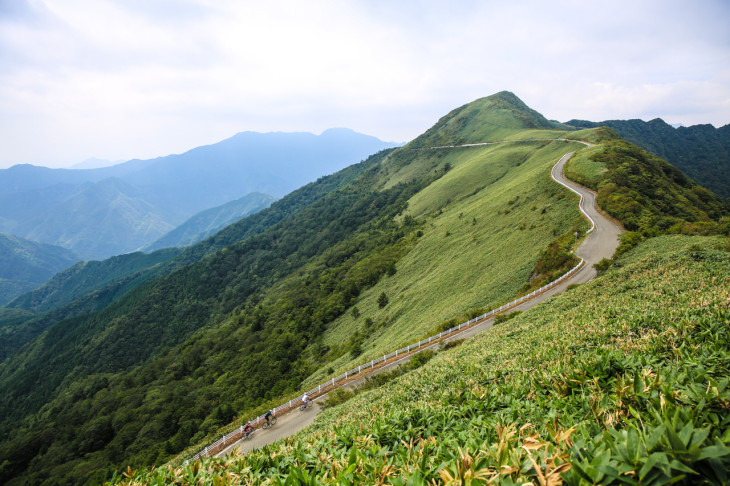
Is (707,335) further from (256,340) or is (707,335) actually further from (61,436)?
(61,436)

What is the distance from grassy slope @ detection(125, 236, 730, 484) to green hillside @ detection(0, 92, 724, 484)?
1719 cm

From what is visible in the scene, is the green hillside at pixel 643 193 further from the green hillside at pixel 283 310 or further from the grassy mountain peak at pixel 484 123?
the grassy mountain peak at pixel 484 123

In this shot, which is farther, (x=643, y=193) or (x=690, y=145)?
(x=690, y=145)

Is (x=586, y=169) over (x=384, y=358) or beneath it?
over

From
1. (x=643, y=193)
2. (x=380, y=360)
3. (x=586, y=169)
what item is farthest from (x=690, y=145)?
(x=380, y=360)

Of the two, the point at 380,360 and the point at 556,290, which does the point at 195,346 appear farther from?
the point at 556,290

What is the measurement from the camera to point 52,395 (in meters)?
76.1

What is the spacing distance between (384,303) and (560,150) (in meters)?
51.1

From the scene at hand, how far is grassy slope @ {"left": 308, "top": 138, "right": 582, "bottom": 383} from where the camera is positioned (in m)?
29.1

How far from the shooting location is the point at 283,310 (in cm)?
5941

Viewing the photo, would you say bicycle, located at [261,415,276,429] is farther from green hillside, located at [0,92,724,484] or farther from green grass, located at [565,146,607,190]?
green grass, located at [565,146,607,190]

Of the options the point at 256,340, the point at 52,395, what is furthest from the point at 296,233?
the point at 52,395

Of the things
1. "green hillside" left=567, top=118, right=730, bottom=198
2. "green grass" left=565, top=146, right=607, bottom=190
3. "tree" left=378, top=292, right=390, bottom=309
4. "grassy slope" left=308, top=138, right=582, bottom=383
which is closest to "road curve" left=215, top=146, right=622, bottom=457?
"grassy slope" left=308, top=138, right=582, bottom=383

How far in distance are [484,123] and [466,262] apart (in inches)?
4234
